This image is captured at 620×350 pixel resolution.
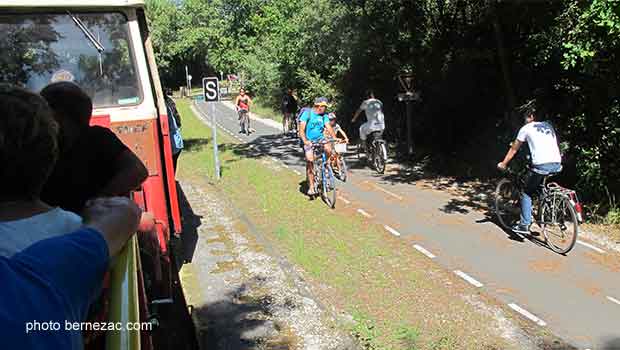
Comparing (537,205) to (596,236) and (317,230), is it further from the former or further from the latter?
(317,230)

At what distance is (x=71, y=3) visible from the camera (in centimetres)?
467

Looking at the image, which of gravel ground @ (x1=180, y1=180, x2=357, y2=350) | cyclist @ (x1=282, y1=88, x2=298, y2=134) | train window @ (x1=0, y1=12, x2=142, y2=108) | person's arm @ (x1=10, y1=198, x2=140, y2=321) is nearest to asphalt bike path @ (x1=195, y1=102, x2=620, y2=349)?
gravel ground @ (x1=180, y1=180, x2=357, y2=350)

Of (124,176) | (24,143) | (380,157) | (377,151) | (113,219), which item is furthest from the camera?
(377,151)

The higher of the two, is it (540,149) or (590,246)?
(540,149)

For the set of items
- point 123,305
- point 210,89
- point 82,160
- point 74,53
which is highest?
point 74,53

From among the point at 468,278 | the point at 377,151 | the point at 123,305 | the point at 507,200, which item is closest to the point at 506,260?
the point at 468,278

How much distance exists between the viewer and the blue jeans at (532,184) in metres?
6.61

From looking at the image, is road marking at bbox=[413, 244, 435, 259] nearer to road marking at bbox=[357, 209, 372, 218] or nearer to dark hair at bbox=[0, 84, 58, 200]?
road marking at bbox=[357, 209, 372, 218]

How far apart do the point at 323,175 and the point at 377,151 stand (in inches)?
133

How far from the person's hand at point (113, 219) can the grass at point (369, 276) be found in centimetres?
296

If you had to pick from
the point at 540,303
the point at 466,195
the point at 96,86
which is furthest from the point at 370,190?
the point at 96,86

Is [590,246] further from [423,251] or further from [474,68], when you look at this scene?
[474,68]

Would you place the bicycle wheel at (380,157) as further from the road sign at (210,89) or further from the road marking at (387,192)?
the road sign at (210,89)

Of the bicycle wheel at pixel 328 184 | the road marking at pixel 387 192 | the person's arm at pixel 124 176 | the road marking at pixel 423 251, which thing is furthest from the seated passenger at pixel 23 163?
the road marking at pixel 387 192
